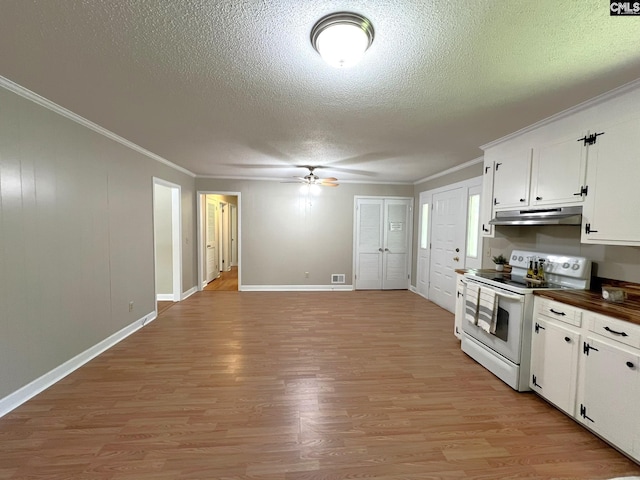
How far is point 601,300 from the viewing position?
2047 millimetres

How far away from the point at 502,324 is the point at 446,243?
8.05ft

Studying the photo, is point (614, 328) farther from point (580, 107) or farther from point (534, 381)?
→ point (580, 107)

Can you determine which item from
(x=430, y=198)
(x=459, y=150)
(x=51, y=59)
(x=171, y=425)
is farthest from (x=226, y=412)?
(x=430, y=198)

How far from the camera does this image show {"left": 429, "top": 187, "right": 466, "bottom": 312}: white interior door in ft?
14.6

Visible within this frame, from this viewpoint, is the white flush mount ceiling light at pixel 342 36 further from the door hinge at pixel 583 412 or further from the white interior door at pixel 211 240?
the white interior door at pixel 211 240

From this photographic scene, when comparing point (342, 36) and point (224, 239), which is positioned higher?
point (342, 36)

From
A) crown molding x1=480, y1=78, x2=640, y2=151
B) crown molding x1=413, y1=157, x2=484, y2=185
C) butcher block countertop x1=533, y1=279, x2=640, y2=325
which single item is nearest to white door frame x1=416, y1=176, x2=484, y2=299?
crown molding x1=413, y1=157, x2=484, y2=185

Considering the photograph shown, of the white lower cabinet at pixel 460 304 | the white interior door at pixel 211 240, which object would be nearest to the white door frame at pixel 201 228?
the white interior door at pixel 211 240

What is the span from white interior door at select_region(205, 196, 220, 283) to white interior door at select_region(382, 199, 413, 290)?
427 cm

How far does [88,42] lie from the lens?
5.02ft

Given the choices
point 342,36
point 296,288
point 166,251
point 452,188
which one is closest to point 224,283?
point 166,251

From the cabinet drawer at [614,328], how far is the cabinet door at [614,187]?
0.62 metres

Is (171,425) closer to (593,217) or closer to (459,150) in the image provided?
(593,217)

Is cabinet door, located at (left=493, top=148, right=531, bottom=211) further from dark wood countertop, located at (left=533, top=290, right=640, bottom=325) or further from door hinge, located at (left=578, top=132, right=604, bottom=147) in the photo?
dark wood countertop, located at (left=533, top=290, right=640, bottom=325)
